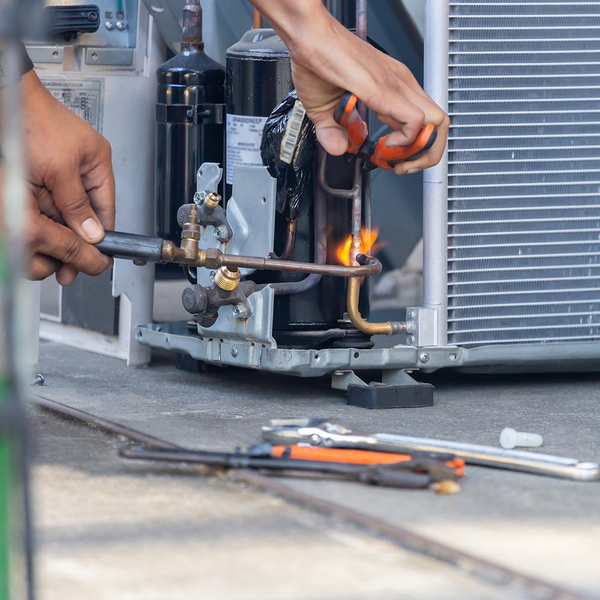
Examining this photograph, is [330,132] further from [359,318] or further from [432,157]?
[359,318]

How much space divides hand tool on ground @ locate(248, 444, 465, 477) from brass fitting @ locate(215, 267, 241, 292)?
602mm

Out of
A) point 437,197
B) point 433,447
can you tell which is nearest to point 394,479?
point 433,447

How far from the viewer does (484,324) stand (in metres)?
2.77

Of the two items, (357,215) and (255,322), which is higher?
(357,215)

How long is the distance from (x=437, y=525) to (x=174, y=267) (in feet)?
8.93

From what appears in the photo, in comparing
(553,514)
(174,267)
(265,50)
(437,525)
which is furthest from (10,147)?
(174,267)

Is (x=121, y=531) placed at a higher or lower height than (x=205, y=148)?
lower

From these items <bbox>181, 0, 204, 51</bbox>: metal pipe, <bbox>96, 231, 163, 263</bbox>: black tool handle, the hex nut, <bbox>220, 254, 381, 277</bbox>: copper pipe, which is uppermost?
<bbox>181, 0, 204, 51</bbox>: metal pipe

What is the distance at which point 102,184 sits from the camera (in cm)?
227

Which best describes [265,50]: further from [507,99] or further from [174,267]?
[174,267]

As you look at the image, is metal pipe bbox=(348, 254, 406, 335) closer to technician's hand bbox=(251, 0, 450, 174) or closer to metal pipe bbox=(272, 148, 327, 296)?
metal pipe bbox=(272, 148, 327, 296)

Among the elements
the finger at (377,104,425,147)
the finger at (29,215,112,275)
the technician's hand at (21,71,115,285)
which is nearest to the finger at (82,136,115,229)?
the technician's hand at (21,71,115,285)

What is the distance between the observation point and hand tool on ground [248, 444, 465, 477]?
1.99 metres

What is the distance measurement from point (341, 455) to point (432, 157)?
73 centimetres
